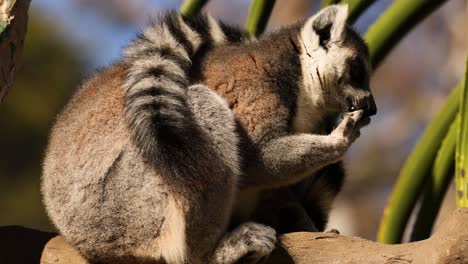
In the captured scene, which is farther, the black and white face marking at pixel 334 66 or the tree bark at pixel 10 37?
the black and white face marking at pixel 334 66

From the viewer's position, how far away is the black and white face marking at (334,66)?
17.6ft

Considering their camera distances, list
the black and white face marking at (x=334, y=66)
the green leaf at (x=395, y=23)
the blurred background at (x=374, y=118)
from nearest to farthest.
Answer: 1. the green leaf at (x=395, y=23)
2. the black and white face marking at (x=334, y=66)
3. the blurred background at (x=374, y=118)

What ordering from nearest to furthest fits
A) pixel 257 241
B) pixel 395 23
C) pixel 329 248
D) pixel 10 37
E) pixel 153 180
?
pixel 329 248, pixel 257 241, pixel 153 180, pixel 10 37, pixel 395 23

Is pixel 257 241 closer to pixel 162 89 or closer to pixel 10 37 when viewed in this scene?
pixel 162 89

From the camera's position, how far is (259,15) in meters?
5.48

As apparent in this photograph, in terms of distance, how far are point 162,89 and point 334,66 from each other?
4.30 ft

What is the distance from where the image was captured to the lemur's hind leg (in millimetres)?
4414

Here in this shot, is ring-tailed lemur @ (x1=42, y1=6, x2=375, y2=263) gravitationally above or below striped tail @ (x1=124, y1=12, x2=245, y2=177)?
below

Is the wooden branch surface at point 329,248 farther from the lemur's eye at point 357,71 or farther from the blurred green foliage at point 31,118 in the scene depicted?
the blurred green foliage at point 31,118

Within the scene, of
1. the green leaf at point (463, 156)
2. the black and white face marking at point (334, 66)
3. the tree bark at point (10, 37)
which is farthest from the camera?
the black and white face marking at point (334, 66)

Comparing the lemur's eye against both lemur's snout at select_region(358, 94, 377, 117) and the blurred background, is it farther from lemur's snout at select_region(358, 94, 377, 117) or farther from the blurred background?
the blurred background

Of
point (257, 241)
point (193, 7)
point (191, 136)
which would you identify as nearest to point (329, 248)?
point (257, 241)

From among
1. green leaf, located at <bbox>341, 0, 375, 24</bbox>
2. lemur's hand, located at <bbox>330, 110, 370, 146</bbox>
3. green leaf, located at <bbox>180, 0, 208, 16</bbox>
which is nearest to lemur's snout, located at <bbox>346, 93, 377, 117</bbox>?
lemur's hand, located at <bbox>330, 110, 370, 146</bbox>

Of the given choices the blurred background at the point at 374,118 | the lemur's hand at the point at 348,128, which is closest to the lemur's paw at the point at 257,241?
the lemur's hand at the point at 348,128
